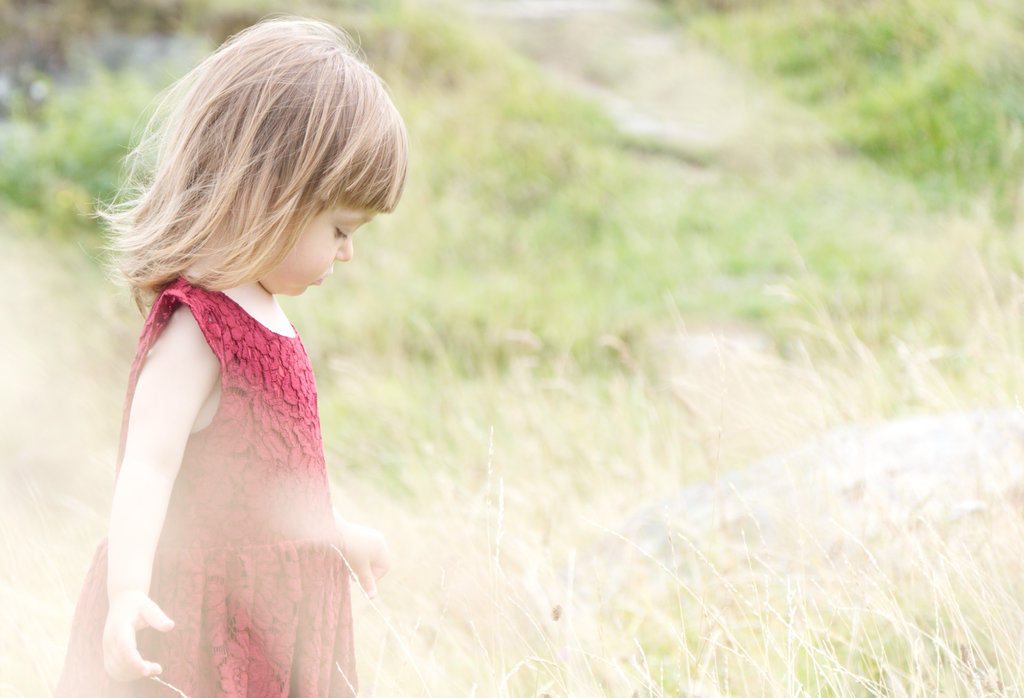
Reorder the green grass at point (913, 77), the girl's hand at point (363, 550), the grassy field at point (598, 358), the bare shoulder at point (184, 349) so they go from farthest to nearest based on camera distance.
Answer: the green grass at point (913, 77), the grassy field at point (598, 358), the girl's hand at point (363, 550), the bare shoulder at point (184, 349)

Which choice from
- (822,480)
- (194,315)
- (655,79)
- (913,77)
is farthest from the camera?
(655,79)

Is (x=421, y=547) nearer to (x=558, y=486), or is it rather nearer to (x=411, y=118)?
(x=558, y=486)

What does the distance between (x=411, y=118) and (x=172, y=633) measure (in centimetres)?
658

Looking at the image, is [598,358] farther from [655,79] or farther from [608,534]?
[655,79]

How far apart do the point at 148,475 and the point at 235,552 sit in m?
0.19

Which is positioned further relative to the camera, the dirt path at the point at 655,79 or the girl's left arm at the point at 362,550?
the dirt path at the point at 655,79

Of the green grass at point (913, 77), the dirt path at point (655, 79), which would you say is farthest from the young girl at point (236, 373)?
the dirt path at point (655, 79)

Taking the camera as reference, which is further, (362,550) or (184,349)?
(362,550)

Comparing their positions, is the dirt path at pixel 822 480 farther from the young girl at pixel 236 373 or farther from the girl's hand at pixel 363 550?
the young girl at pixel 236 373

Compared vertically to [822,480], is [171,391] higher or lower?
higher

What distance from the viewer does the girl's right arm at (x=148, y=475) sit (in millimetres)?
1329

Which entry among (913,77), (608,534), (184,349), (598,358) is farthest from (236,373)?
(913,77)

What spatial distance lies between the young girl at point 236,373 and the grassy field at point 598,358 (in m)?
0.27

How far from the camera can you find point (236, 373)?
1461 mm
